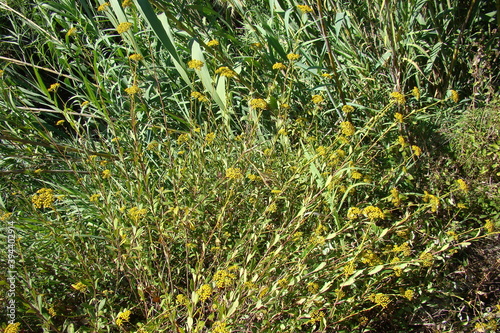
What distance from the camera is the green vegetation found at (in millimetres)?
1398

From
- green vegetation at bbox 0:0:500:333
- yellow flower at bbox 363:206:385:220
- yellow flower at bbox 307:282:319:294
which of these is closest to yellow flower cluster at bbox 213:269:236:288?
green vegetation at bbox 0:0:500:333

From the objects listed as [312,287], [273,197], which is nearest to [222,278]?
[312,287]

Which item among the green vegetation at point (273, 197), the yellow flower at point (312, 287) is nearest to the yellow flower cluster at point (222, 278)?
the green vegetation at point (273, 197)

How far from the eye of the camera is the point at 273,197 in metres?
1.67

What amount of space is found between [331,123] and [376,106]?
10.5 inches

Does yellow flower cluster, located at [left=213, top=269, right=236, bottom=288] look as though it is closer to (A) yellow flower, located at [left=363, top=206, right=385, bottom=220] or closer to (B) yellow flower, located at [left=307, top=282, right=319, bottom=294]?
(B) yellow flower, located at [left=307, top=282, right=319, bottom=294]

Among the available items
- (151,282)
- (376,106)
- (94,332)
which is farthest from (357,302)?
(376,106)

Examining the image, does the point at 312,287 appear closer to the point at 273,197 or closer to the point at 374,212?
the point at 374,212

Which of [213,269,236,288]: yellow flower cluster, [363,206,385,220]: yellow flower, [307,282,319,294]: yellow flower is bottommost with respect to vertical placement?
[307,282,319,294]: yellow flower

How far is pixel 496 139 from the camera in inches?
77.9

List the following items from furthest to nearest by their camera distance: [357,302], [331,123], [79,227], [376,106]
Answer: [331,123] → [376,106] → [79,227] → [357,302]

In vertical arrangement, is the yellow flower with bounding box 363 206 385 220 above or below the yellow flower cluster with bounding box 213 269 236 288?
below

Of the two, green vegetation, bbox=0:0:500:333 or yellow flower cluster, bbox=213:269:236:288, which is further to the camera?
green vegetation, bbox=0:0:500:333

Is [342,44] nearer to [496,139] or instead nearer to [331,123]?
[331,123]
